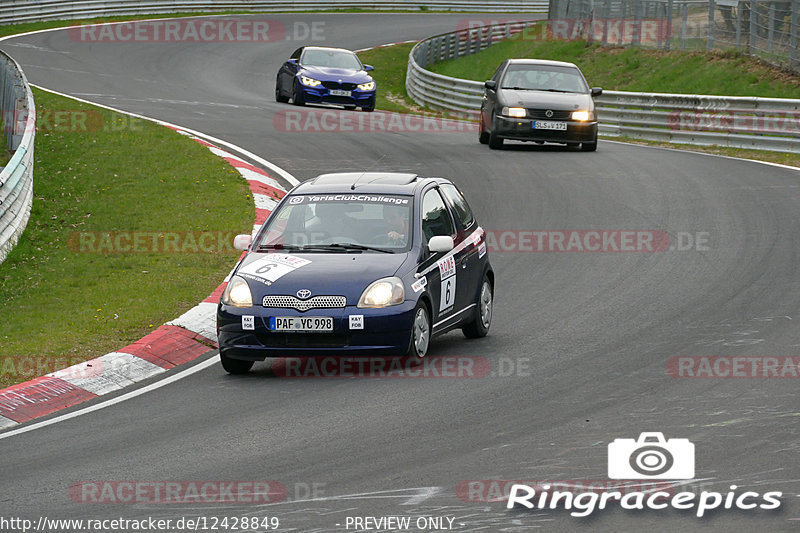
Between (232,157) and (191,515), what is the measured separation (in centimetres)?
1527

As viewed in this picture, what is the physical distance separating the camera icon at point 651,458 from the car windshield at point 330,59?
24771 millimetres

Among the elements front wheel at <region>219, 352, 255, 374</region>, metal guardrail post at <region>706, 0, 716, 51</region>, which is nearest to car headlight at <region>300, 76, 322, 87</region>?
metal guardrail post at <region>706, 0, 716, 51</region>

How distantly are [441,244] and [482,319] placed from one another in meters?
1.31

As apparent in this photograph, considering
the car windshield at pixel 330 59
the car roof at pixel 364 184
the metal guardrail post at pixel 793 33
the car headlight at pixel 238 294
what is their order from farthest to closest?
the car windshield at pixel 330 59 → the metal guardrail post at pixel 793 33 → the car roof at pixel 364 184 → the car headlight at pixel 238 294

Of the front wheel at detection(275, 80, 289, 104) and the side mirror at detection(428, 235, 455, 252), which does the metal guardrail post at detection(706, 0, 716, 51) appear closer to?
the front wheel at detection(275, 80, 289, 104)

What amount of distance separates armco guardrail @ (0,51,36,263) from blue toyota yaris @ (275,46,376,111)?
9292mm

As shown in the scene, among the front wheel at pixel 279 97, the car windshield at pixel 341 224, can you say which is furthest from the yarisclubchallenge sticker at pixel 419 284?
the front wheel at pixel 279 97

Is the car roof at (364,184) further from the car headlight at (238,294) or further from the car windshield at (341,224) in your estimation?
the car headlight at (238,294)

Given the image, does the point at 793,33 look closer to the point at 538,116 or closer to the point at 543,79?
the point at 543,79

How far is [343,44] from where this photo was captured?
50125mm

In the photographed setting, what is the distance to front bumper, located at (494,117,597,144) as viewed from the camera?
23953 mm

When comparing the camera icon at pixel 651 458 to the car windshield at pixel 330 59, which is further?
the car windshield at pixel 330 59

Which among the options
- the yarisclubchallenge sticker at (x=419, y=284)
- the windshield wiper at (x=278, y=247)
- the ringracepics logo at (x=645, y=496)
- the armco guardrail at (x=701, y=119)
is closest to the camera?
the ringracepics logo at (x=645, y=496)

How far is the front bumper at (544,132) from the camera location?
2395 centimetres
